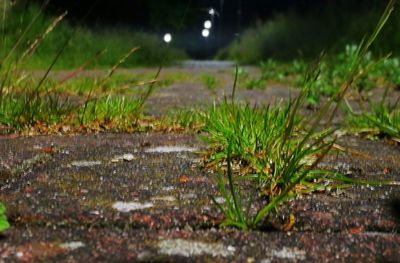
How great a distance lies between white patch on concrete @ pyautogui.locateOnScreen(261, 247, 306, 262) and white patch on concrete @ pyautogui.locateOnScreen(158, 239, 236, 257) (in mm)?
75

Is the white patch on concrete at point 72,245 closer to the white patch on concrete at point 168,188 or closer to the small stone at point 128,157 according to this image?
the white patch on concrete at point 168,188

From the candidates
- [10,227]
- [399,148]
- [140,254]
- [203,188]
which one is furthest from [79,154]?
[399,148]

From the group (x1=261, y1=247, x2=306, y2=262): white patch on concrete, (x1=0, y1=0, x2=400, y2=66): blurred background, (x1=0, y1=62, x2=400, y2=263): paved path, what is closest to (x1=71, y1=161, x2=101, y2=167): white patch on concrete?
(x1=0, y1=62, x2=400, y2=263): paved path

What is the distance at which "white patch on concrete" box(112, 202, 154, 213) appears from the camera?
52.7 inches

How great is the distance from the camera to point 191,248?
1124 millimetres

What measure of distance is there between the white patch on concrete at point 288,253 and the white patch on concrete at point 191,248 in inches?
3.0

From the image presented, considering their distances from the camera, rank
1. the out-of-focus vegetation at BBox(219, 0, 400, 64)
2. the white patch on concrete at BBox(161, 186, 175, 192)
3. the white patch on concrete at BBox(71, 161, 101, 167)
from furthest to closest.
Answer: the out-of-focus vegetation at BBox(219, 0, 400, 64) → the white patch on concrete at BBox(71, 161, 101, 167) → the white patch on concrete at BBox(161, 186, 175, 192)

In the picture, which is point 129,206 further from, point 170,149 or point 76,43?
point 76,43

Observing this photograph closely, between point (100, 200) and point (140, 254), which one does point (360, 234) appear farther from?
point (100, 200)

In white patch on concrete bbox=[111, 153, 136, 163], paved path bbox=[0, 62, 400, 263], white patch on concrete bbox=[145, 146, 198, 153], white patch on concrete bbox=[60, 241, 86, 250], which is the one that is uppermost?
white patch on concrete bbox=[145, 146, 198, 153]

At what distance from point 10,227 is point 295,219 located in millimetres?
599

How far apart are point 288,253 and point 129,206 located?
403 mm

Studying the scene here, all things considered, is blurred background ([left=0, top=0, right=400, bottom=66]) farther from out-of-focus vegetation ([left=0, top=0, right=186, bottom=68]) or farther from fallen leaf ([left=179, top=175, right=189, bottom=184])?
fallen leaf ([left=179, top=175, right=189, bottom=184])

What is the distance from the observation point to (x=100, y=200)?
55.0 inches
